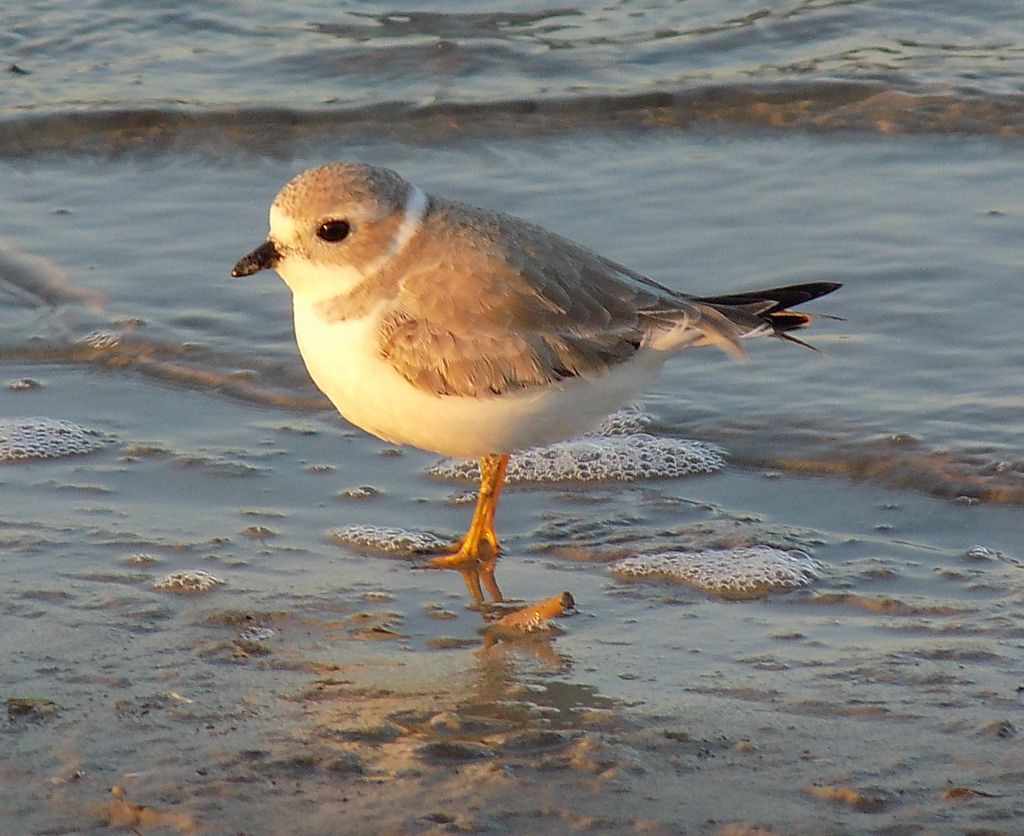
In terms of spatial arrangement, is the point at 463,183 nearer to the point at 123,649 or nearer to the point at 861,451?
the point at 861,451

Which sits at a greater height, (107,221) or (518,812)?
(107,221)

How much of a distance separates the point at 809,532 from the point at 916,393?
43.5 inches

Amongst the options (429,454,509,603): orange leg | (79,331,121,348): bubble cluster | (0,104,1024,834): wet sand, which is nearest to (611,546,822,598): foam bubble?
(0,104,1024,834): wet sand

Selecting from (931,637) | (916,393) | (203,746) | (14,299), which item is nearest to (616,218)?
(916,393)

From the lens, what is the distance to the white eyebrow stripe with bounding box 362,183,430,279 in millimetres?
4566

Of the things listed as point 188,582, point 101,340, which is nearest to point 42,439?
point 101,340

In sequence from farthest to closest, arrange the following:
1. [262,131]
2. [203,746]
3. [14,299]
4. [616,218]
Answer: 1. [262,131]
2. [616,218]
3. [14,299]
4. [203,746]

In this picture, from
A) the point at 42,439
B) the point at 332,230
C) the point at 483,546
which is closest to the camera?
the point at 332,230

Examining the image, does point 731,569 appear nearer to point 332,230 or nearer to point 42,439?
point 332,230

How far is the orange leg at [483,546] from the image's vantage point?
456cm

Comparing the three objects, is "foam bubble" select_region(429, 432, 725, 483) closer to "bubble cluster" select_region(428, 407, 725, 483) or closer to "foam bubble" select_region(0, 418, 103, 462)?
"bubble cluster" select_region(428, 407, 725, 483)

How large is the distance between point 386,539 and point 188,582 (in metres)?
0.63

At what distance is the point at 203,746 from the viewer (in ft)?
11.5

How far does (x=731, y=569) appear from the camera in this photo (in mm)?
4574
